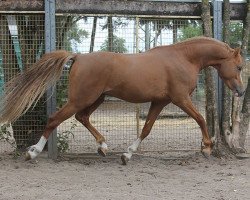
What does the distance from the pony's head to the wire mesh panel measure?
283cm

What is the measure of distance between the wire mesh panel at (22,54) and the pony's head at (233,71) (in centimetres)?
283

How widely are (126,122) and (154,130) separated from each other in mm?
1684

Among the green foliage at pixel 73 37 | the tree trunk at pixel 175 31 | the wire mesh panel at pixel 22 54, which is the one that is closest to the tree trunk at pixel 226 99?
the tree trunk at pixel 175 31

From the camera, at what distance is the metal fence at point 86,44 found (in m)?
7.22

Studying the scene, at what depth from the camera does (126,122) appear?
8578 mm

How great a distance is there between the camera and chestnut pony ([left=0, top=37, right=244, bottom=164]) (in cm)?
639

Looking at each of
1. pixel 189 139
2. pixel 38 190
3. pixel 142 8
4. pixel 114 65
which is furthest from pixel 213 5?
pixel 38 190

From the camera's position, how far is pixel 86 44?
24.2 feet

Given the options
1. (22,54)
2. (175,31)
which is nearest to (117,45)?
(175,31)

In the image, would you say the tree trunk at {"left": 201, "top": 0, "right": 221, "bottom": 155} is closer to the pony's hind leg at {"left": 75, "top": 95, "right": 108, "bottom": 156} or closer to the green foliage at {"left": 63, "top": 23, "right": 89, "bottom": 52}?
the pony's hind leg at {"left": 75, "top": 95, "right": 108, "bottom": 156}

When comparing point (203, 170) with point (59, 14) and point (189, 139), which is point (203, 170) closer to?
point (189, 139)

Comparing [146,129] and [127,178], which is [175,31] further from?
[127,178]

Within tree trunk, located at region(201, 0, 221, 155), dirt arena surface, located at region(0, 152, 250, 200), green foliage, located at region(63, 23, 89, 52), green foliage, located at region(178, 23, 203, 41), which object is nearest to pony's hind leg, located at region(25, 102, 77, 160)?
dirt arena surface, located at region(0, 152, 250, 200)

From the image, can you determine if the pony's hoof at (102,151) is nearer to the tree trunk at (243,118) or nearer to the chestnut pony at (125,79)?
the chestnut pony at (125,79)
